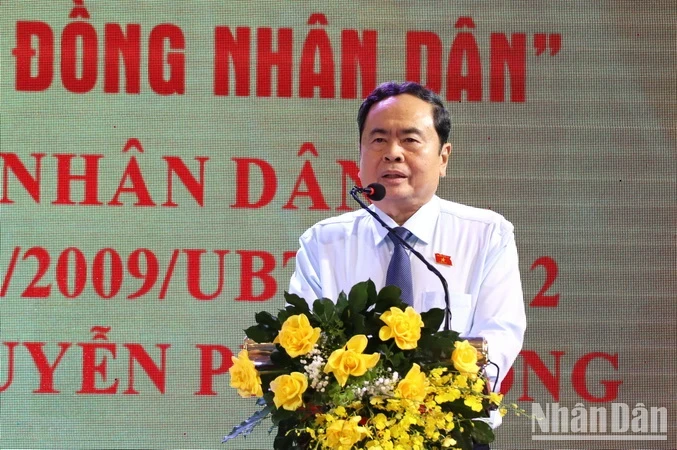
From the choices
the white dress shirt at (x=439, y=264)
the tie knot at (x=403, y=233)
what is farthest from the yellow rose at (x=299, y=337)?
the tie knot at (x=403, y=233)

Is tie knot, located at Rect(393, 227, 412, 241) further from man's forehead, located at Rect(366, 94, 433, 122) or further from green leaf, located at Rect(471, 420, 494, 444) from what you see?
green leaf, located at Rect(471, 420, 494, 444)

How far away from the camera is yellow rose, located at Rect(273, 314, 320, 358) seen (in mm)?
1387

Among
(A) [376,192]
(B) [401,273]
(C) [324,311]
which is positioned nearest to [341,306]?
(C) [324,311]

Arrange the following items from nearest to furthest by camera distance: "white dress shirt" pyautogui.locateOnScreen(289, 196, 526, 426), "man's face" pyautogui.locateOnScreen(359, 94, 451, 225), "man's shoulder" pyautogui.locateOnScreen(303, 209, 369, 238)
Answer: "white dress shirt" pyautogui.locateOnScreen(289, 196, 526, 426) < "man's face" pyautogui.locateOnScreen(359, 94, 451, 225) < "man's shoulder" pyautogui.locateOnScreen(303, 209, 369, 238)

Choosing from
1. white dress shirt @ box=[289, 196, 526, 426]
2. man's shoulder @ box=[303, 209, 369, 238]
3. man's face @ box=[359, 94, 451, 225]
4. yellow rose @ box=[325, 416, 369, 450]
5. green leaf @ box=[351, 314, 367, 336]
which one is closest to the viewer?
yellow rose @ box=[325, 416, 369, 450]

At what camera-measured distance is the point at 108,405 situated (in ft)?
9.82

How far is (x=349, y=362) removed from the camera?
136 centimetres

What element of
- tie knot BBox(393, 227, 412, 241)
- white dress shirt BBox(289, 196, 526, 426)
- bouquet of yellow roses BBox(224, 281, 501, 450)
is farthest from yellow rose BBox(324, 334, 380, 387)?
tie knot BBox(393, 227, 412, 241)

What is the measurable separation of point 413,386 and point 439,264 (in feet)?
2.77

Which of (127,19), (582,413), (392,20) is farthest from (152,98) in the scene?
(582,413)

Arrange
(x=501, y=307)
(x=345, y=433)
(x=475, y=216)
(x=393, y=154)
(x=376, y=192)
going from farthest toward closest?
(x=475, y=216) → (x=393, y=154) → (x=501, y=307) → (x=376, y=192) → (x=345, y=433)

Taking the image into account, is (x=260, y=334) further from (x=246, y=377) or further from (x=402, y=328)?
(x=402, y=328)

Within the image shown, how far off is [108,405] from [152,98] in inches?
39.7

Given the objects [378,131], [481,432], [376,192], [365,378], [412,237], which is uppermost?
[378,131]
